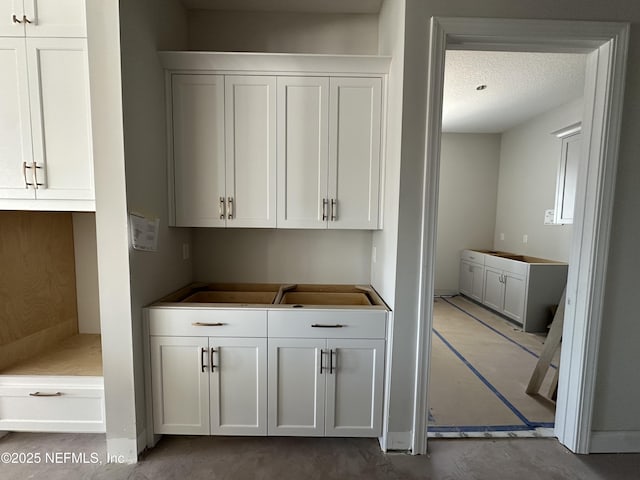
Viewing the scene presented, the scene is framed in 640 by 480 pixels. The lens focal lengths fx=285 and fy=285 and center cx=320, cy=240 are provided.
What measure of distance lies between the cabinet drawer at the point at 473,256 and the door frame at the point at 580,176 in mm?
3067

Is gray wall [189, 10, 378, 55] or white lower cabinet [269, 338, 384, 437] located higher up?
gray wall [189, 10, 378, 55]

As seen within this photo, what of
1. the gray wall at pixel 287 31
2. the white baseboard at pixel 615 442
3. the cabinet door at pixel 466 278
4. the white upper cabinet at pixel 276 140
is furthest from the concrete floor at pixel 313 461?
the cabinet door at pixel 466 278

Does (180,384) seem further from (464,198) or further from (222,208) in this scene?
(464,198)

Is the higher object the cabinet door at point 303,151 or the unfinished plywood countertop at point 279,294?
the cabinet door at point 303,151

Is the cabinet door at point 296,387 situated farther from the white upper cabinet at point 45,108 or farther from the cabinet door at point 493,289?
the cabinet door at point 493,289

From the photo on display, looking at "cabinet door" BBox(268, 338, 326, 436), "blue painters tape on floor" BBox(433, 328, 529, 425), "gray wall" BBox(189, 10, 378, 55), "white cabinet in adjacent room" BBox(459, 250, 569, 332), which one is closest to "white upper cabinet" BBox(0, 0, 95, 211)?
"gray wall" BBox(189, 10, 378, 55)

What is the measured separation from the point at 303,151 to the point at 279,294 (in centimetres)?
100

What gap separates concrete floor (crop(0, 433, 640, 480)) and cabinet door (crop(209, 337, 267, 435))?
15 centimetres

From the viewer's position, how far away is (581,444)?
5.64ft

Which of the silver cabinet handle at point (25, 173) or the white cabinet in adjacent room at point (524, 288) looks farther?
the white cabinet in adjacent room at point (524, 288)

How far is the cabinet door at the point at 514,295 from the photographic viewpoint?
368 cm

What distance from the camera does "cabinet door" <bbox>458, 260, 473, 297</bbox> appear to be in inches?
194

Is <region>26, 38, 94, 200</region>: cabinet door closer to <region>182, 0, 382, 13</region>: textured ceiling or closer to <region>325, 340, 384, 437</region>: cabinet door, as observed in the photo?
<region>182, 0, 382, 13</region>: textured ceiling

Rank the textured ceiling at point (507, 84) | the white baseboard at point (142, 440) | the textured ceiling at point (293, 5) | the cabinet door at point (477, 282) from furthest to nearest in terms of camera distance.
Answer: the cabinet door at point (477, 282) < the textured ceiling at point (507, 84) < the textured ceiling at point (293, 5) < the white baseboard at point (142, 440)
